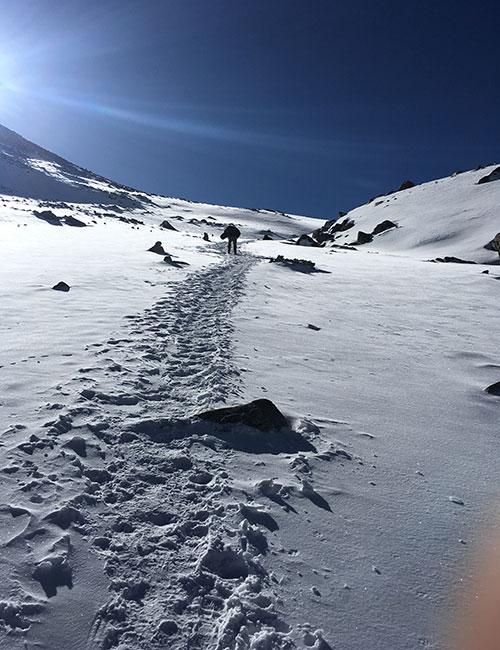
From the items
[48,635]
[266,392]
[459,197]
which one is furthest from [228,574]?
[459,197]

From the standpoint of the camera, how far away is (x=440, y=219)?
46.2m

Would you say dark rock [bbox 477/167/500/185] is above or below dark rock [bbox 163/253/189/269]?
above

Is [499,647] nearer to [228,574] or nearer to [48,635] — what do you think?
[228,574]

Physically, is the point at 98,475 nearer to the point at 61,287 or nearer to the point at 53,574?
the point at 53,574

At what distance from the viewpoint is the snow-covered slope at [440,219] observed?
38375 mm

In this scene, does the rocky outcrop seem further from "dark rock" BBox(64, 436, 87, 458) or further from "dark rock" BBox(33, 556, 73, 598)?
"dark rock" BBox(33, 556, 73, 598)

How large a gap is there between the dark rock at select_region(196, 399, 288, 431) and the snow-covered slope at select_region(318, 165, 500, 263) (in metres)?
32.3

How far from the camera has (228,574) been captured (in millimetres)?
3508

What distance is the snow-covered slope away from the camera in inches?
1511

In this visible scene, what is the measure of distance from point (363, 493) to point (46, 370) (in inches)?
189

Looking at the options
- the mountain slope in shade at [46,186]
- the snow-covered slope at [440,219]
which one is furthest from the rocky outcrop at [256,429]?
the mountain slope in shade at [46,186]

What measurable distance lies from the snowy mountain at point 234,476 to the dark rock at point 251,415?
0.09 feet

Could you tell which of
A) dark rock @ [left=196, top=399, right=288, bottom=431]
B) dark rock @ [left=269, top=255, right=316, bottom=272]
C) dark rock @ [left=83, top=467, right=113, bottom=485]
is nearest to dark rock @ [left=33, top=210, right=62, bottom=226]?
dark rock @ [left=269, top=255, right=316, bottom=272]

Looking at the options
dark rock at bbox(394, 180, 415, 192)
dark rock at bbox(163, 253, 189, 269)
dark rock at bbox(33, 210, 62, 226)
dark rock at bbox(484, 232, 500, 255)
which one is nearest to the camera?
dark rock at bbox(163, 253, 189, 269)
